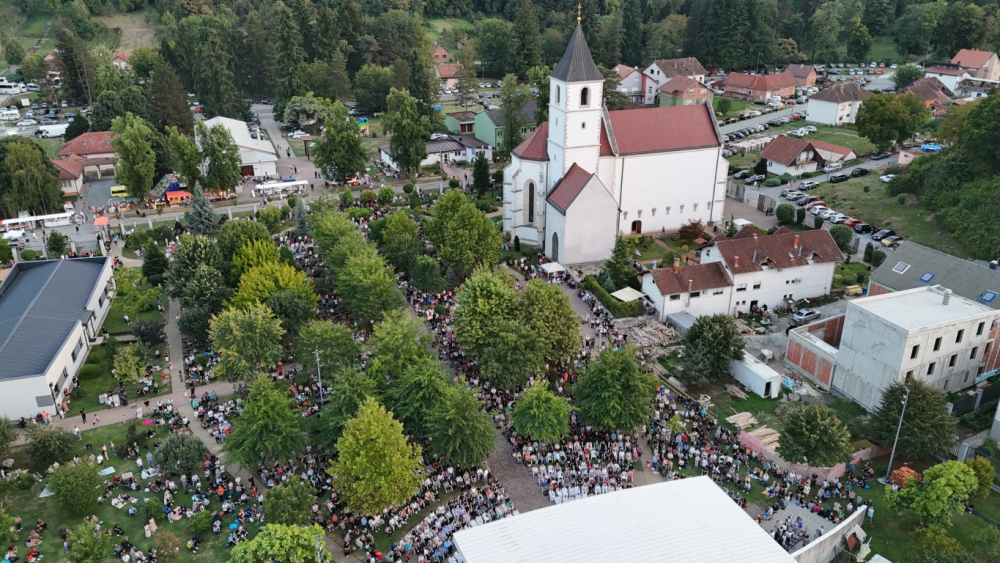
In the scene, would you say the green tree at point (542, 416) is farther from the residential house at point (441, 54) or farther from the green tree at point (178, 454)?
the residential house at point (441, 54)

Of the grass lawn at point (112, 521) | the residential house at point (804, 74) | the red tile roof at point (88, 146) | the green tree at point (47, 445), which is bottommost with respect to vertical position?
the grass lawn at point (112, 521)

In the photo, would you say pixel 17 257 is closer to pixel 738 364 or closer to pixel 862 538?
pixel 738 364

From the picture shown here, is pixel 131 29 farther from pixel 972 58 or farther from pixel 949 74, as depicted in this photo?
pixel 972 58

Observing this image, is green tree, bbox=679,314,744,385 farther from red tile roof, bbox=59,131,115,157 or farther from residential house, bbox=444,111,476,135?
red tile roof, bbox=59,131,115,157

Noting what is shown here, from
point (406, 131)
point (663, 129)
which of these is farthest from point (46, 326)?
point (663, 129)

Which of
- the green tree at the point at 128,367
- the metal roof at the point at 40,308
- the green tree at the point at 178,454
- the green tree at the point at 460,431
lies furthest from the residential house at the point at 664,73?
the green tree at the point at 178,454

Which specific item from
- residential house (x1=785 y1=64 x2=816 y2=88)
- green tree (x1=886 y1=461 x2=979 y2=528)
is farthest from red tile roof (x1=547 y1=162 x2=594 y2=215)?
residential house (x1=785 y1=64 x2=816 y2=88)
